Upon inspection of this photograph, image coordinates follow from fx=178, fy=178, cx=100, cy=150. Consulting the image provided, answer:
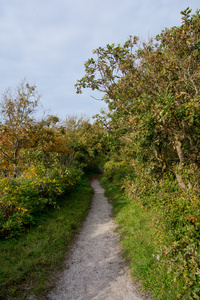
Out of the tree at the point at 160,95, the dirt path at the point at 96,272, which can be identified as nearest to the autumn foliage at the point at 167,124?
the tree at the point at 160,95

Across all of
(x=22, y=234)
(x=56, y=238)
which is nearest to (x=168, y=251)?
(x=56, y=238)

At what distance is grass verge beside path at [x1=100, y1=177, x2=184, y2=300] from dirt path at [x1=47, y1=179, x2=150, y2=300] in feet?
0.82

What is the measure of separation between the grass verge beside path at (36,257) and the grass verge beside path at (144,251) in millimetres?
1949

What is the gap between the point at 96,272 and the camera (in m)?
4.63

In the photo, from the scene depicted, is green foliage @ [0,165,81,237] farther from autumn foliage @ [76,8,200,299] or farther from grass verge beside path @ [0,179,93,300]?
autumn foliage @ [76,8,200,299]

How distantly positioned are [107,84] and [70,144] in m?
11.8

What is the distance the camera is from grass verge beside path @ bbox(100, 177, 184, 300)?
12.0 feet

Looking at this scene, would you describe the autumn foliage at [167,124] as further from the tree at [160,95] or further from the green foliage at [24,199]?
the green foliage at [24,199]

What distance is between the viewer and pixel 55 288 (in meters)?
4.07

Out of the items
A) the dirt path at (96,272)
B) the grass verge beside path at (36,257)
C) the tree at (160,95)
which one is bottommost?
the dirt path at (96,272)

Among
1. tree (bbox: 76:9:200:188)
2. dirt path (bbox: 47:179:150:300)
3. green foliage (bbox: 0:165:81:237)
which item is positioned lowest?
dirt path (bbox: 47:179:150:300)

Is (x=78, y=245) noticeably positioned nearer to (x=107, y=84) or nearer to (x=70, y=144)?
(x=107, y=84)

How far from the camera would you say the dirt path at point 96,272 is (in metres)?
3.85

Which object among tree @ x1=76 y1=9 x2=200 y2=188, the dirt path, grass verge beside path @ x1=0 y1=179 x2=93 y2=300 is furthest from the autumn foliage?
grass verge beside path @ x1=0 y1=179 x2=93 y2=300
